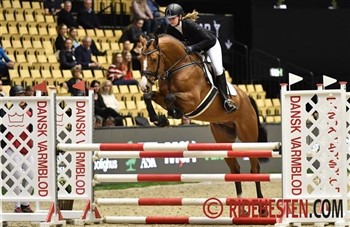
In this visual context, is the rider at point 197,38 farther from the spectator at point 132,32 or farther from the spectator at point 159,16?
the spectator at point 159,16

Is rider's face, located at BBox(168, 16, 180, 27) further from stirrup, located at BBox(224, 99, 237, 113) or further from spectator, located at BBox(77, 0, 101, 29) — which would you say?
spectator, located at BBox(77, 0, 101, 29)

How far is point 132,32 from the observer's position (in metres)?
18.5

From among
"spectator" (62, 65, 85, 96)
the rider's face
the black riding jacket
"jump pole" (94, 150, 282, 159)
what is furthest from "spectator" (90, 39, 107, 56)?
"jump pole" (94, 150, 282, 159)

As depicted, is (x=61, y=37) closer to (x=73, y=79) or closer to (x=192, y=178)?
(x=73, y=79)

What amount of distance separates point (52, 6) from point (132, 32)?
6.02ft

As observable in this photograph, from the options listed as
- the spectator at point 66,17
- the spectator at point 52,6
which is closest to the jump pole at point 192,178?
the spectator at point 66,17

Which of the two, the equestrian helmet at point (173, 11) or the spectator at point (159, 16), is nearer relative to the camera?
the equestrian helmet at point (173, 11)

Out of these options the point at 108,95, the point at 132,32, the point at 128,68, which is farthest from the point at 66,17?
the point at 108,95

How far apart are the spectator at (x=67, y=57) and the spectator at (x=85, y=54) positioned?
8.3 inches

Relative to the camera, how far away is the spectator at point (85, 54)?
55.7 feet

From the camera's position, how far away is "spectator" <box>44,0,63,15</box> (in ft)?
61.0

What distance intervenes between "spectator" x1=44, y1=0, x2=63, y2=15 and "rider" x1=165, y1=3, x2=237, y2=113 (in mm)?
8051

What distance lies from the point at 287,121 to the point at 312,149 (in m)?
0.35

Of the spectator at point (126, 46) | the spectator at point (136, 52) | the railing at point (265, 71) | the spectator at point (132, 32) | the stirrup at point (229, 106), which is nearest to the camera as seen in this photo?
the stirrup at point (229, 106)
